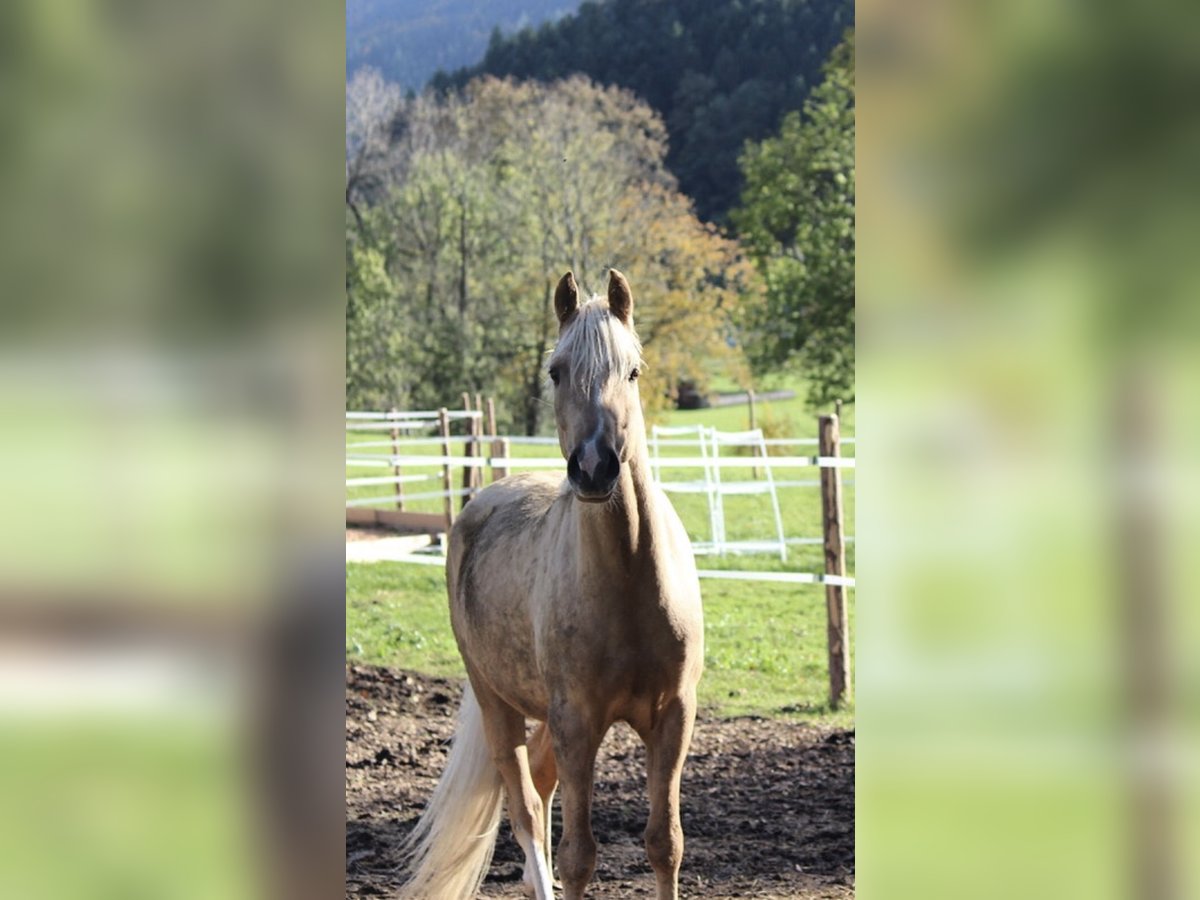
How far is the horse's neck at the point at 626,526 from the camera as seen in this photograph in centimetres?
322

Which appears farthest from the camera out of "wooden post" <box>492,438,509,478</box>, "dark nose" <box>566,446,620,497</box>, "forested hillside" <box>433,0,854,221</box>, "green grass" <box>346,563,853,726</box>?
"forested hillside" <box>433,0,854,221</box>

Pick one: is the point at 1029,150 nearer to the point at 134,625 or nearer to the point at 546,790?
the point at 134,625

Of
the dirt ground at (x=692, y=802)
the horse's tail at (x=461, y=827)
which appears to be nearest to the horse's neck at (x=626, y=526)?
the horse's tail at (x=461, y=827)

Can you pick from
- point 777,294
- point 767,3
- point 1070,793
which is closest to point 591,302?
point 1070,793

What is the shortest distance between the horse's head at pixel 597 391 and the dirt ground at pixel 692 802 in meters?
2.27

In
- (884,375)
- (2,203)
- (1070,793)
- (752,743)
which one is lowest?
(752,743)

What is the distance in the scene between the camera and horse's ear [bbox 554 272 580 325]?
327 cm

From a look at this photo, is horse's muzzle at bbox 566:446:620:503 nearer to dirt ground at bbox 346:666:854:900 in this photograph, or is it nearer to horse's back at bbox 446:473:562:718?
horse's back at bbox 446:473:562:718

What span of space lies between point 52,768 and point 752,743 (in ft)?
18.8

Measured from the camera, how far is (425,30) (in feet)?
98.2

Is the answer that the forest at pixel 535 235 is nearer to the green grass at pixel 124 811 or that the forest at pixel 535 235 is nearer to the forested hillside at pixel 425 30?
the forested hillside at pixel 425 30

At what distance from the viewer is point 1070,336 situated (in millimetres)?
1410

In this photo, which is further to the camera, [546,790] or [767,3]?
[767,3]

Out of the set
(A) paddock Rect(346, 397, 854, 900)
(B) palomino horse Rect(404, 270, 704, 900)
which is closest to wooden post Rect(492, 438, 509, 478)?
(A) paddock Rect(346, 397, 854, 900)
